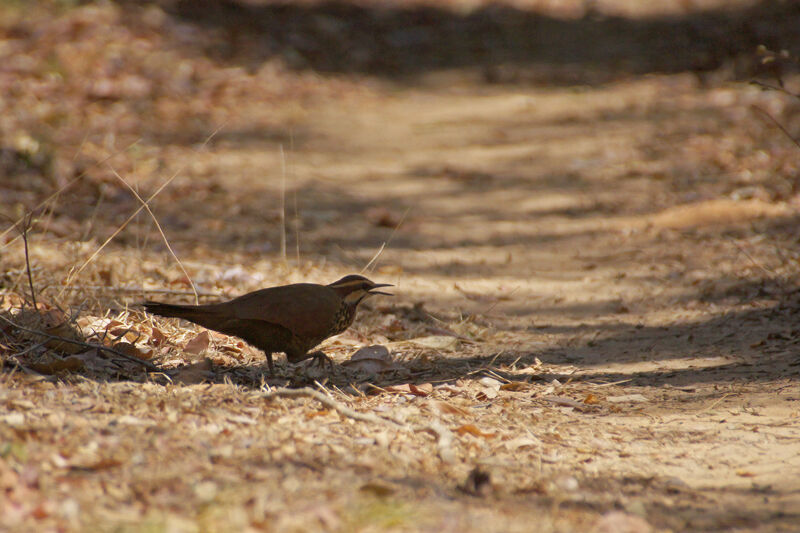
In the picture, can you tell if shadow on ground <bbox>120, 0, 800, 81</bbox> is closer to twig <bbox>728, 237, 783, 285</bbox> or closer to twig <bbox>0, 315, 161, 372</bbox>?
twig <bbox>728, 237, 783, 285</bbox>

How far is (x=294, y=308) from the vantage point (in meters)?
4.09

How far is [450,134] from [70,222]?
559 centimetres

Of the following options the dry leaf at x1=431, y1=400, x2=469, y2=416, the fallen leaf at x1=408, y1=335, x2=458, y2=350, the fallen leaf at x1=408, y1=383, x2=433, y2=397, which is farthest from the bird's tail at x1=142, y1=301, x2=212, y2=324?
the fallen leaf at x1=408, y1=335, x2=458, y2=350

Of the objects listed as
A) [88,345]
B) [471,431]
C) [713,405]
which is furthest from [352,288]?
[713,405]

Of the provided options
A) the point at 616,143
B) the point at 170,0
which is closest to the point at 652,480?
the point at 616,143

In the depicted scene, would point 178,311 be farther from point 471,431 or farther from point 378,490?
point 378,490

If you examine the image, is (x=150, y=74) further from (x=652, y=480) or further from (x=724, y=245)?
(x=652, y=480)

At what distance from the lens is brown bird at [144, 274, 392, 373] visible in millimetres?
4051

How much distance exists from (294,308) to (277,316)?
9 centimetres

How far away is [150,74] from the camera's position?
1172cm

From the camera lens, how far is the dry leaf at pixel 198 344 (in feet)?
14.8

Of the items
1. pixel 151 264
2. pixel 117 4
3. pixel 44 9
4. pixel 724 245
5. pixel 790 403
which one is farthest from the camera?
pixel 117 4

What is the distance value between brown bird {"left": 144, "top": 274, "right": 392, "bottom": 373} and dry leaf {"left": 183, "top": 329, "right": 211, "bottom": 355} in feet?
1.36

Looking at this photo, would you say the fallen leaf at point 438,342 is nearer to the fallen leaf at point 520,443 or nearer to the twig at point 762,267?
the fallen leaf at point 520,443
